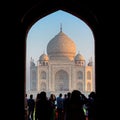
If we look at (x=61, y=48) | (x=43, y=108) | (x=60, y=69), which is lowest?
(x=43, y=108)

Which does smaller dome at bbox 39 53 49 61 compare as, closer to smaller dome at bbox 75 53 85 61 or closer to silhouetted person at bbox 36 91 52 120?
smaller dome at bbox 75 53 85 61

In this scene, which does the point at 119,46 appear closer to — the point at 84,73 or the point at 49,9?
the point at 49,9

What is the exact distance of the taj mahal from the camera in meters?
59.5

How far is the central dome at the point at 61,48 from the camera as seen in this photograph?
59.0 m

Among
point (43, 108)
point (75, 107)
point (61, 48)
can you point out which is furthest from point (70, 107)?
point (61, 48)

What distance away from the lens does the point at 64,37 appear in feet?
199

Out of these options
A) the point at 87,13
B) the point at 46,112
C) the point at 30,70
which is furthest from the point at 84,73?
the point at 46,112

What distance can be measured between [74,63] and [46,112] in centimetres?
5391

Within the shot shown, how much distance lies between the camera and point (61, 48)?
59.0 m

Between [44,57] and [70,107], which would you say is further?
[44,57]

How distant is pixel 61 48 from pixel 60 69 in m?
3.09

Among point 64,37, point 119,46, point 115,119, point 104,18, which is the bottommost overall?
point 115,119

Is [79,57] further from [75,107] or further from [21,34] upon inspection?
[75,107]

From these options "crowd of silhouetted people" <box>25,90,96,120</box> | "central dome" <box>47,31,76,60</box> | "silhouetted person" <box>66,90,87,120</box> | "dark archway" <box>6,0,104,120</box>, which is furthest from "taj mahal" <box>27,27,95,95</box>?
"silhouetted person" <box>66,90,87,120</box>
